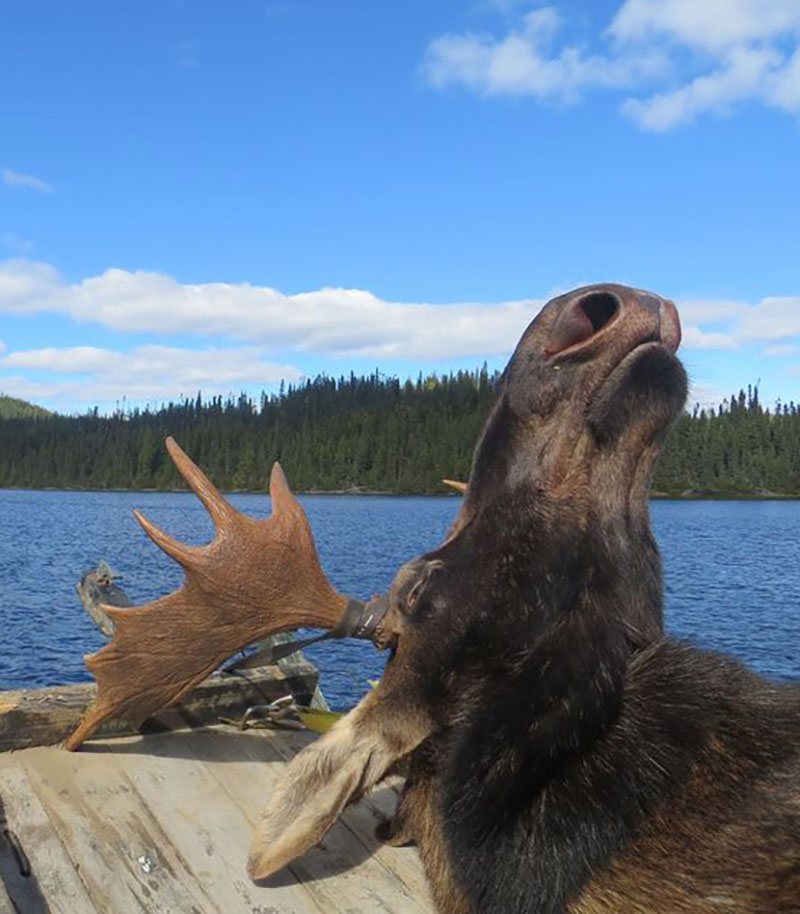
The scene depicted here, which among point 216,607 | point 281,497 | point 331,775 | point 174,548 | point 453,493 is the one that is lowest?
point 453,493

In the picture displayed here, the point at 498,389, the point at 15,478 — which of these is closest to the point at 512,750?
the point at 498,389

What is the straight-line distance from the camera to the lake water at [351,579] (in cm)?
2214

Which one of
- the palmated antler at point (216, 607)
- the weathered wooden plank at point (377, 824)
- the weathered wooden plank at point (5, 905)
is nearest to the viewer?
the weathered wooden plank at point (5, 905)

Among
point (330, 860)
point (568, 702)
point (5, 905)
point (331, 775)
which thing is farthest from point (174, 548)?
point (568, 702)

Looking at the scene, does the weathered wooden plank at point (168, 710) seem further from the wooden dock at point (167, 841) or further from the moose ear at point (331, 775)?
the moose ear at point (331, 775)

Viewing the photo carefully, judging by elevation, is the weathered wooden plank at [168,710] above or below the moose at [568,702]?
below

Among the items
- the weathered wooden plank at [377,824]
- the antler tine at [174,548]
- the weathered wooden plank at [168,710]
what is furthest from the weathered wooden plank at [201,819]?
the antler tine at [174,548]

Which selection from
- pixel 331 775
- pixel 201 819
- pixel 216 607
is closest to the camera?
pixel 331 775

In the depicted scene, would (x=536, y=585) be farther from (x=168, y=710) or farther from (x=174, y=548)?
(x=168, y=710)

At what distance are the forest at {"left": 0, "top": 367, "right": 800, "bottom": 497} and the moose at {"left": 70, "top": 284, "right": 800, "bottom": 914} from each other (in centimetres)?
14266

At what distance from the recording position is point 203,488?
4680 mm

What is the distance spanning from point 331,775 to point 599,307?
2044 mm

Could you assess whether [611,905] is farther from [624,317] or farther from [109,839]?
[109,839]

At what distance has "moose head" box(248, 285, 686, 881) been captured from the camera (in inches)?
113
